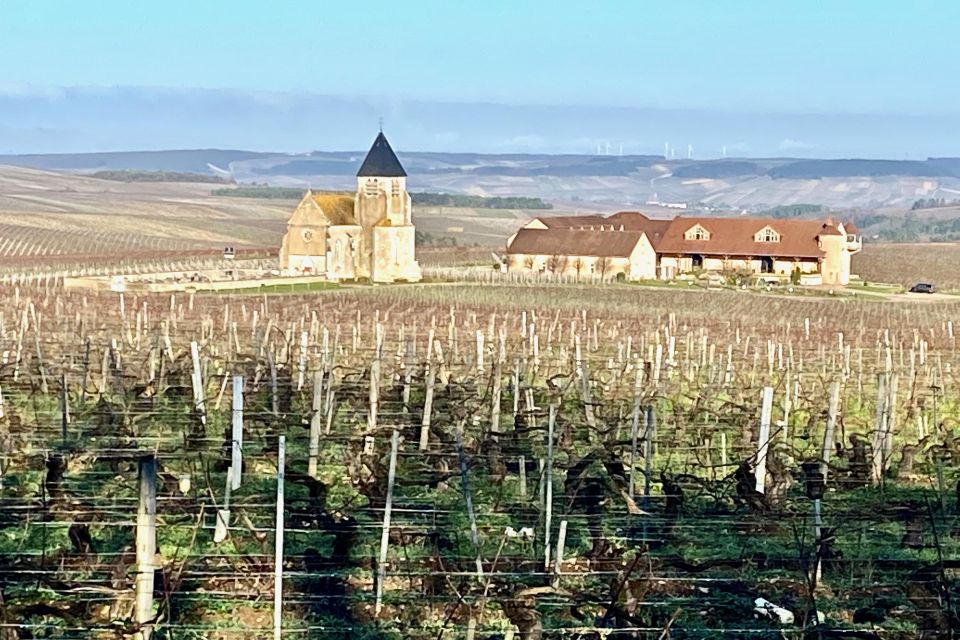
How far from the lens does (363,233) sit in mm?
68375

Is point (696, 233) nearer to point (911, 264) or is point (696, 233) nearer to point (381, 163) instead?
point (381, 163)

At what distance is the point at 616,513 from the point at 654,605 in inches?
110

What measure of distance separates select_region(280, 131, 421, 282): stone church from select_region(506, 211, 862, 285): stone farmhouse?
740 cm

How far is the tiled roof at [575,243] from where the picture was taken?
71312 millimetres

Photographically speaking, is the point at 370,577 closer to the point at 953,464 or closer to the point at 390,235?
the point at 953,464

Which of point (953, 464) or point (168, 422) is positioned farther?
point (168, 422)

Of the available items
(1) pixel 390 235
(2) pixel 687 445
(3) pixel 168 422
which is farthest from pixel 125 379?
(1) pixel 390 235

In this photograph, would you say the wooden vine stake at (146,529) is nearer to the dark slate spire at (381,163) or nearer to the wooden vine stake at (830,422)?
the wooden vine stake at (830,422)

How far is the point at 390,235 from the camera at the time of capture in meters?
66.9

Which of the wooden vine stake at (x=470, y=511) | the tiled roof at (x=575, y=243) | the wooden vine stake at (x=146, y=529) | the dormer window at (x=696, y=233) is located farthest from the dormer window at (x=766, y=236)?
the wooden vine stake at (x=146, y=529)

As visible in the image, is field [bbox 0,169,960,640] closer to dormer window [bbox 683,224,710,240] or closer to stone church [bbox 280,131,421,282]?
stone church [bbox 280,131,421,282]

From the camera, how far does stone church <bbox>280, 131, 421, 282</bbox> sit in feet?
220

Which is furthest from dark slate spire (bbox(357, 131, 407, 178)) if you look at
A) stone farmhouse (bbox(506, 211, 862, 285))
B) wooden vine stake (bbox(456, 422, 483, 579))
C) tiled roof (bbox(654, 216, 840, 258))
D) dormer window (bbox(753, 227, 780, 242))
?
wooden vine stake (bbox(456, 422, 483, 579))

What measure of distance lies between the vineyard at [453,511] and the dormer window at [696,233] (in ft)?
172
